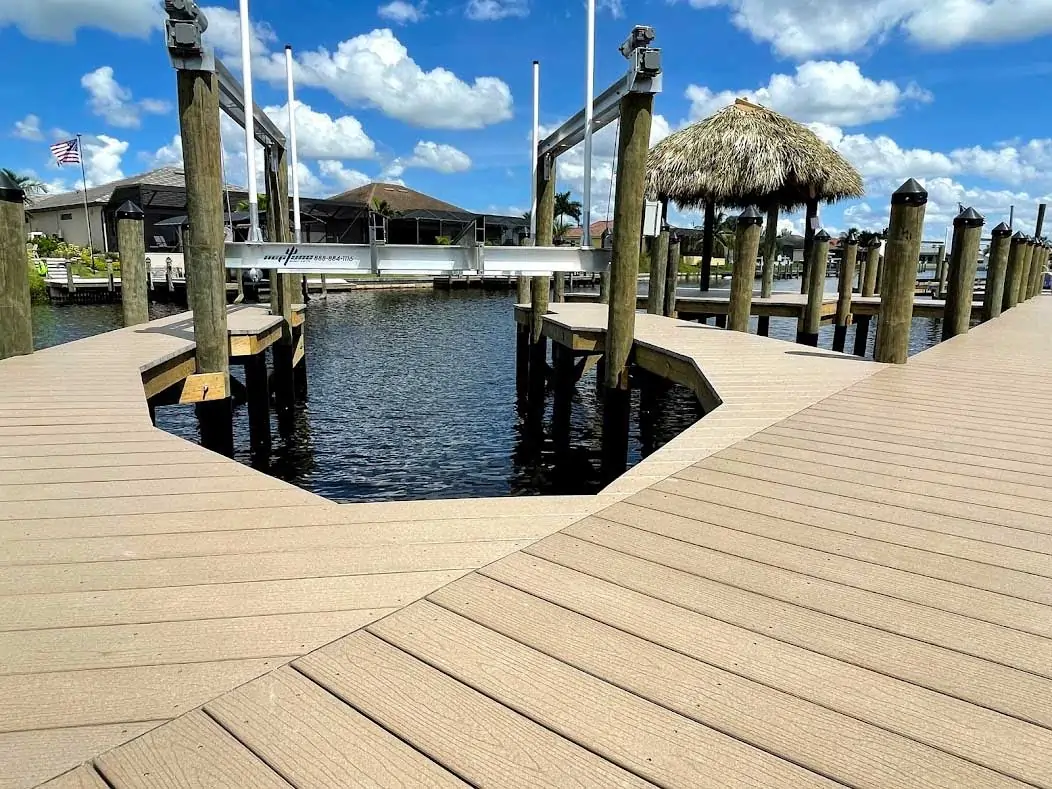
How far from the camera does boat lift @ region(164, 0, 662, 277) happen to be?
18.0 ft

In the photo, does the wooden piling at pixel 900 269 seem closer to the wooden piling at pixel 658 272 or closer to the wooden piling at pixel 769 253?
the wooden piling at pixel 658 272

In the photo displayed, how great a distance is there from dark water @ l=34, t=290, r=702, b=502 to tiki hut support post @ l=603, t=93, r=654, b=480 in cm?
99

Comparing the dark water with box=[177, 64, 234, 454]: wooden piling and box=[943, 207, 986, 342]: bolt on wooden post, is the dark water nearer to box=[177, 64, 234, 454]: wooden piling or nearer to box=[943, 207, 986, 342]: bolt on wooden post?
box=[177, 64, 234, 454]: wooden piling

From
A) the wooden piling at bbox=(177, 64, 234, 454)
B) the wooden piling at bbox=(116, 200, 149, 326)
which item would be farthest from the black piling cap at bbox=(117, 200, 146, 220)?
the wooden piling at bbox=(177, 64, 234, 454)

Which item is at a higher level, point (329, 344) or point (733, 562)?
point (733, 562)

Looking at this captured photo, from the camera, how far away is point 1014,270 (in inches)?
578

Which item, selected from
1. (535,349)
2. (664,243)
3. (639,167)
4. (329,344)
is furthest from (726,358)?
(329,344)

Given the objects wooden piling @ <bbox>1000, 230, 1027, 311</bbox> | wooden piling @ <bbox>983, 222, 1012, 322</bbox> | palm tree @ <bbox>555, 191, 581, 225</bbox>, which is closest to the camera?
wooden piling @ <bbox>983, 222, 1012, 322</bbox>

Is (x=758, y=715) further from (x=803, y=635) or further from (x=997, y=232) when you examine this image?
(x=997, y=232)

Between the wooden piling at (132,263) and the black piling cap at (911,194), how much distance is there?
8.69 metres

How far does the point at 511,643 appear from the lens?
181 centimetres

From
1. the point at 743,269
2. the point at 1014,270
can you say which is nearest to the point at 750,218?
the point at 743,269

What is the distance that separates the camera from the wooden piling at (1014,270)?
1407cm

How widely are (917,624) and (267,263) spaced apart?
5.99 meters
